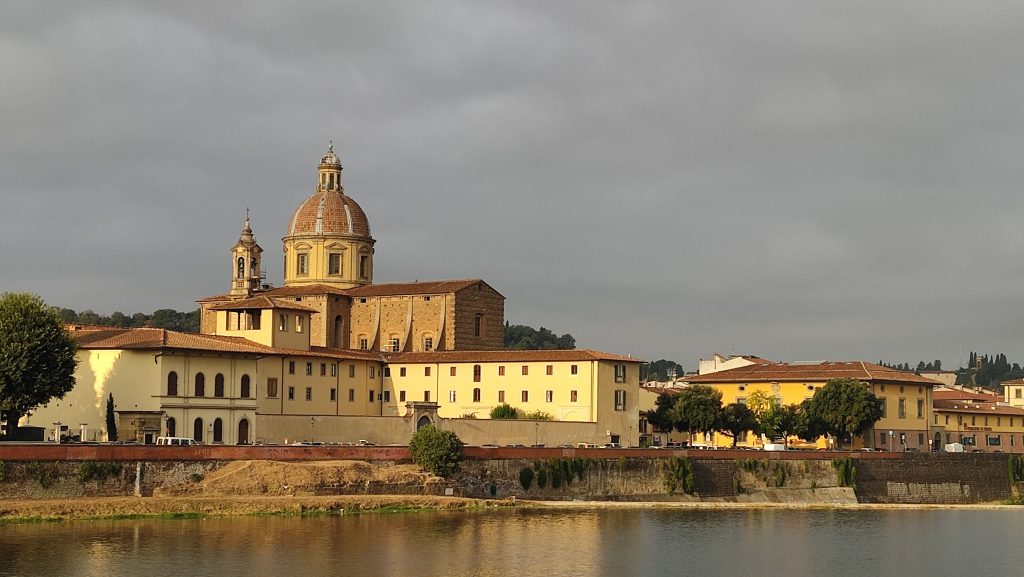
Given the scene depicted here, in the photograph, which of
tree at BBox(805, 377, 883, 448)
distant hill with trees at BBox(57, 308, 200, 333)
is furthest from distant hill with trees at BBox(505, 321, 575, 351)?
tree at BBox(805, 377, 883, 448)

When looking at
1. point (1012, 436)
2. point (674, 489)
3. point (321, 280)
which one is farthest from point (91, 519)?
point (1012, 436)

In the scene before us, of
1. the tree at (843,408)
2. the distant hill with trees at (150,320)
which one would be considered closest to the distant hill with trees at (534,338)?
the distant hill with trees at (150,320)

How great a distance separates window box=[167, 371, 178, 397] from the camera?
65750 millimetres

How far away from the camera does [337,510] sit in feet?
185

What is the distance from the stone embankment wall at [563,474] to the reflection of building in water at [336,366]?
26.6 feet

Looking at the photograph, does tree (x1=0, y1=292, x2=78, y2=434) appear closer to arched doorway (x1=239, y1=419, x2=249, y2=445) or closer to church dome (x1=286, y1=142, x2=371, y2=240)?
arched doorway (x1=239, y1=419, x2=249, y2=445)

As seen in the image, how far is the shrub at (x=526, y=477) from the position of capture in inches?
2522

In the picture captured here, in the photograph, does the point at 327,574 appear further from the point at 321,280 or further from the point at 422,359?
the point at 321,280

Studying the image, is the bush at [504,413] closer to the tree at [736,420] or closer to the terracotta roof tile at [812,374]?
the tree at [736,420]

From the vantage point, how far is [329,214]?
3792 inches

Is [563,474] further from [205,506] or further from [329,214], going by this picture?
[329,214]

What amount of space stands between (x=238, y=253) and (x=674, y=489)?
4174cm

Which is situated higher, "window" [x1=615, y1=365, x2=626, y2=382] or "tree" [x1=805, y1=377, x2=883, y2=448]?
"window" [x1=615, y1=365, x2=626, y2=382]

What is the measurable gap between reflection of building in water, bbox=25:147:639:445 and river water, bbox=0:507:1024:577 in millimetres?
13777
